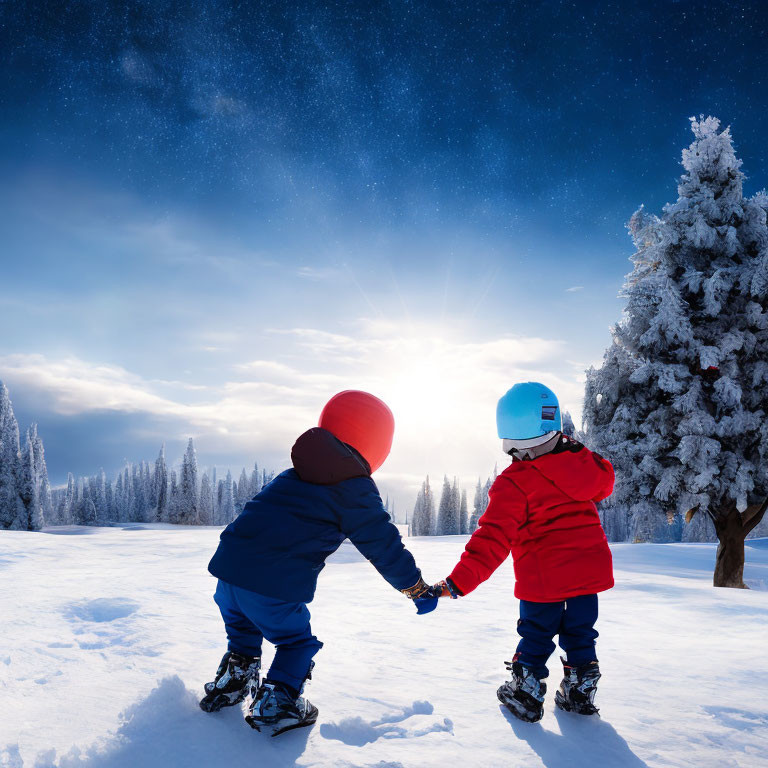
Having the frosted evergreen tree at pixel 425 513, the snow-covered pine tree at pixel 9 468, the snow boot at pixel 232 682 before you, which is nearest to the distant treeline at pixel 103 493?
the snow-covered pine tree at pixel 9 468

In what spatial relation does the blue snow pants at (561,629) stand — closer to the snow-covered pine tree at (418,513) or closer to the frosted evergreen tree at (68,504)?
the snow-covered pine tree at (418,513)

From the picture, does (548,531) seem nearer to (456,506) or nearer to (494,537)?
(494,537)

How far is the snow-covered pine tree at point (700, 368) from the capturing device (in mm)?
9594

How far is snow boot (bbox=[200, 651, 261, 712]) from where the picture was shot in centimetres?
251

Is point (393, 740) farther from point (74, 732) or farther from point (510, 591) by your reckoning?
point (510, 591)

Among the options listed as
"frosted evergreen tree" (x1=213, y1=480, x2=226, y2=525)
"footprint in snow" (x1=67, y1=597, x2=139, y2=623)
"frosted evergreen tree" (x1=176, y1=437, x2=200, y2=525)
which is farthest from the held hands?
"frosted evergreen tree" (x1=213, y1=480, x2=226, y2=525)

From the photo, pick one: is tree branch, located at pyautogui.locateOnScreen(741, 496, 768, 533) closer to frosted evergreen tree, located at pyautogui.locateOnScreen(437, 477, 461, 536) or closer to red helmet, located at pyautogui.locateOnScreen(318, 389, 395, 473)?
red helmet, located at pyautogui.locateOnScreen(318, 389, 395, 473)

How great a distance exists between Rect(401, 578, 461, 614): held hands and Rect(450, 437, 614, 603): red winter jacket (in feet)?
Answer: 0.16

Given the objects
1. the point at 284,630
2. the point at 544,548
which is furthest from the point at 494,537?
the point at 284,630

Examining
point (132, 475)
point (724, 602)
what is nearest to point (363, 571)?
point (724, 602)

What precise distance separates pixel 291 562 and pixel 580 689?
5.67 feet

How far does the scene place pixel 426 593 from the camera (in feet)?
9.29

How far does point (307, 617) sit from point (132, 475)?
11767 cm

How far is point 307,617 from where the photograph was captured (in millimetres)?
2570
